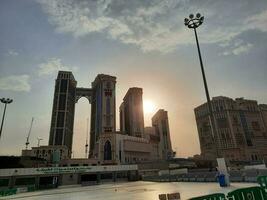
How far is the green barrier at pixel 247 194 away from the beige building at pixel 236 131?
6729 inches

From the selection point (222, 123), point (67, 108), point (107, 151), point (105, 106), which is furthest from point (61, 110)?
point (222, 123)

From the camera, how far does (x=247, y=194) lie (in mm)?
8523

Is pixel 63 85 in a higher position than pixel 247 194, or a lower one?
higher

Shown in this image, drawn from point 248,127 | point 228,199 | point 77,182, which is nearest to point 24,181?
point 77,182

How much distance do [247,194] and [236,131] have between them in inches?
7487

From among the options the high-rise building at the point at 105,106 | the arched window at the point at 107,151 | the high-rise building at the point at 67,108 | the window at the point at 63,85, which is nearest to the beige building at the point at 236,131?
the arched window at the point at 107,151

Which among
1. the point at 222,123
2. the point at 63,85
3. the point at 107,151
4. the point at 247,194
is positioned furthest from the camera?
the point at 63,85

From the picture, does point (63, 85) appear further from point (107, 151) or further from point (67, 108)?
point (107, 151)

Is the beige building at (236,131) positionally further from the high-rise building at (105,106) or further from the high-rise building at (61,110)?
the high-rise building at (61,110)

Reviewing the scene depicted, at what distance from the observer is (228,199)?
8.51 meters

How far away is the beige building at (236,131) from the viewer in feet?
557

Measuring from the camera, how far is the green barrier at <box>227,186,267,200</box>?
8469 mm

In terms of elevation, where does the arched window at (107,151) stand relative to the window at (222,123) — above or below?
below

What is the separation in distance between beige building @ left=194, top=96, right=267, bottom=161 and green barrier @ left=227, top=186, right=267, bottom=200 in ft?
561
